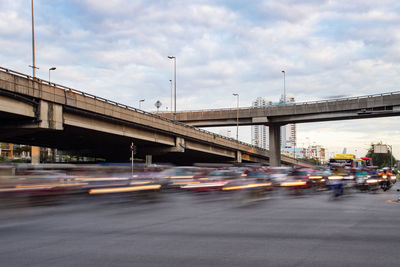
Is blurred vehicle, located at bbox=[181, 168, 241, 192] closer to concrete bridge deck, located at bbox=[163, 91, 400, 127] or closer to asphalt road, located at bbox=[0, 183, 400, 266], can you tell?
asphalt road, located at bbox=[0, 183, 400, 266]

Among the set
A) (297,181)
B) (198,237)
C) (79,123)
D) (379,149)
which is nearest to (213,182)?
(297,181)

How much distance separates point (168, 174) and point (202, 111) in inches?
1596

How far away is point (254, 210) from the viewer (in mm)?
15109

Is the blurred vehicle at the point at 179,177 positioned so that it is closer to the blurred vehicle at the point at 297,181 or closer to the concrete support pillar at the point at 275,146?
the blurred vehicle at the point at 297,181

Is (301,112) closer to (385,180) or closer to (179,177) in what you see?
(385,180)

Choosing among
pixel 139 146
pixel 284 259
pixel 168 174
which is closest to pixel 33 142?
pixel 139 146

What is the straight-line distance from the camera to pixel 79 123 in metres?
35.1

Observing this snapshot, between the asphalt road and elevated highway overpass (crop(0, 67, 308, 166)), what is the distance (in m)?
16.8

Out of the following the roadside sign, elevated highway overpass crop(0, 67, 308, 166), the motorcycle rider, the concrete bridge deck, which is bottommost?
the motorcycle rider

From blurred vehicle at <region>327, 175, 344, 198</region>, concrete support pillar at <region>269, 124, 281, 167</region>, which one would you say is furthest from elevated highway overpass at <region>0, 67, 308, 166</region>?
blurred vehicle at <region>327, 175, 344, 198</region>

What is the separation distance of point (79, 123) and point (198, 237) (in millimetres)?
27948

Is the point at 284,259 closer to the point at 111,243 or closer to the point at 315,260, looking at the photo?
the point at 315,260

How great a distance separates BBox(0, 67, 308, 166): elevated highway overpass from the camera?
29328mm

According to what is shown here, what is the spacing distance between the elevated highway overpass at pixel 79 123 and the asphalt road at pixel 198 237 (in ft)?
55.1
